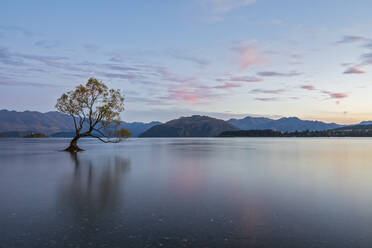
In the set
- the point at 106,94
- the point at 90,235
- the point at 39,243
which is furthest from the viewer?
the point at 106,94

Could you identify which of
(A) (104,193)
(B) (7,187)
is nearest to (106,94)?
(B) (7,187)

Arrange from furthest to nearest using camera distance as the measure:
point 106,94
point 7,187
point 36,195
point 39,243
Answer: point 106,94
point 7,187
point 36,195
point 39,243

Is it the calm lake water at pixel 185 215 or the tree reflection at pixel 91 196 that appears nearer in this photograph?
the calm lake water at pixel 185 215

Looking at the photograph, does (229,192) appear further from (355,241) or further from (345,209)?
(355,241)

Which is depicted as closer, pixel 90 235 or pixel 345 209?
pixel 90 235

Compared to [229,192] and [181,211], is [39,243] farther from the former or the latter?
[229,192]

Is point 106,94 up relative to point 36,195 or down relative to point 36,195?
up

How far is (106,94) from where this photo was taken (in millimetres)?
56562

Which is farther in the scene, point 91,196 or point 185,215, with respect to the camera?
point 91,196

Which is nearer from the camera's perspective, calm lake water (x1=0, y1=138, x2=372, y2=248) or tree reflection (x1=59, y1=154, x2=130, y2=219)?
calm lake water (x1=0, y1=138, x2=372, y2=248)

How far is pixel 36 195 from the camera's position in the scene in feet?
51.8

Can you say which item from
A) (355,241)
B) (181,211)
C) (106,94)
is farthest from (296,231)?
(106,94)

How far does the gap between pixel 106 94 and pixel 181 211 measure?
48.4 m

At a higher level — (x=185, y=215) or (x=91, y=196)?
(x=185, y=215)
